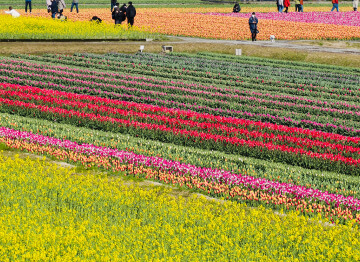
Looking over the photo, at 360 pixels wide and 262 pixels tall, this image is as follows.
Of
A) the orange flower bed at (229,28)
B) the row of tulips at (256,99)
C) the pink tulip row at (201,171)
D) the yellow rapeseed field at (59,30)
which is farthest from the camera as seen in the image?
the orange flower bed at (229,28)

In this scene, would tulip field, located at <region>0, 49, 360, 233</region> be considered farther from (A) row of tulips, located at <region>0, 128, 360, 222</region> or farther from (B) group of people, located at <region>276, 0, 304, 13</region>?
(B) group of people, located at <region>276, 0, 304, 13</region>

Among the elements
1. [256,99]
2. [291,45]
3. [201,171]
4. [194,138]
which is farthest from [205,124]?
[291,45]

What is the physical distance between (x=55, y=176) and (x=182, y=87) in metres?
11.8

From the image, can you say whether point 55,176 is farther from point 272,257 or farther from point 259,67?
point 259,67

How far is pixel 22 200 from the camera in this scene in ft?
31.9

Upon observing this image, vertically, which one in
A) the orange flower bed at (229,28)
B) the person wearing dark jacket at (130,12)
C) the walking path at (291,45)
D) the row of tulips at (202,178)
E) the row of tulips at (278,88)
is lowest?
the row of tulips at (202,178)

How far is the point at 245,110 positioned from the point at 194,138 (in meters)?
4.03

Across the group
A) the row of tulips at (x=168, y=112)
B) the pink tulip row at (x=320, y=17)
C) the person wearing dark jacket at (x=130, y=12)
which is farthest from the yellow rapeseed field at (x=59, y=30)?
the pink tulip row at (x=320, y=17)

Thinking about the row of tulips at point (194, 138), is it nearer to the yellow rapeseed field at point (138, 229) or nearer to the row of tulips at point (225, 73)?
the yellow rapeseed field at point (138, 229)

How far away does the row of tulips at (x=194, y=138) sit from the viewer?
14.2 m

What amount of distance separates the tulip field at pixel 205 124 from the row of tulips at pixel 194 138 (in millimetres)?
29

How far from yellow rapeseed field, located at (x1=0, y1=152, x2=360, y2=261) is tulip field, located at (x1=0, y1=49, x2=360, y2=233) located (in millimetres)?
999

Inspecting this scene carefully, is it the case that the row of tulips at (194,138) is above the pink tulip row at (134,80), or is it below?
below

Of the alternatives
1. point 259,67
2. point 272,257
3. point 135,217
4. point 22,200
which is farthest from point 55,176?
point 259,67
